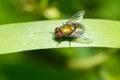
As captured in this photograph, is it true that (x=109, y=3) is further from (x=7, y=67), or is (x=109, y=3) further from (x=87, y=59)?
(x=7, y=67)

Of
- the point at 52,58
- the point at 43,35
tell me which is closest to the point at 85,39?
the point at 43,35

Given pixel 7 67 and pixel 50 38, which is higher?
pixel 50 38

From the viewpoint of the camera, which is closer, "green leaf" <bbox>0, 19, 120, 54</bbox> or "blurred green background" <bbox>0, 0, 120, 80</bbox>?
"green leaf" <bbox>0, 19, 120, 54</bbox>

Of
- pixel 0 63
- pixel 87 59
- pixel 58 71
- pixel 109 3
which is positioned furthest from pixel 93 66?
pixel 0 63

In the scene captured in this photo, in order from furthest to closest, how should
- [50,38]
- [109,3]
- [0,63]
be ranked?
[109,3] → [0,63] → [50,38]

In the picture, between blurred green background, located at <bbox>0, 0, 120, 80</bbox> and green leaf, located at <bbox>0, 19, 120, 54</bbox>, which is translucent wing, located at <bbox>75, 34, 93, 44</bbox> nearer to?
green leaf, located at <bbox>0, 19, 120, 54</bbox>

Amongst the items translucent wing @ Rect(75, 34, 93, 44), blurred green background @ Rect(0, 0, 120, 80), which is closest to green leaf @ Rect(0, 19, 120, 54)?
translucent wing @ Rect(75, 34, 93, 44)
